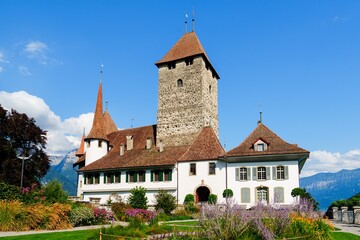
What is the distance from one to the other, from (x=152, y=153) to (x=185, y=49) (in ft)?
42.2

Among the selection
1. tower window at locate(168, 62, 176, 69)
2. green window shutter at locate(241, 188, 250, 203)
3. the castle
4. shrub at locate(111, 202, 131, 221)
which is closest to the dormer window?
the castle

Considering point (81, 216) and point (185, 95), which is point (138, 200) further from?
point (185, 95)

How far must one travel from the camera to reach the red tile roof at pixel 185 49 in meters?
42.0

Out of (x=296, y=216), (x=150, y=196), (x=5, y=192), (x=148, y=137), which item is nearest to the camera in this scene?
(x=296, y=216)

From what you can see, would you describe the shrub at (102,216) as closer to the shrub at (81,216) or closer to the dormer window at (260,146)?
the shrub at (81,216)

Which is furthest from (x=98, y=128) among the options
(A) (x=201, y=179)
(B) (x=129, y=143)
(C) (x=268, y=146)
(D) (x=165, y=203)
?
(C) (x=268, y=146)

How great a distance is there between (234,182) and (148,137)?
40.9 feet

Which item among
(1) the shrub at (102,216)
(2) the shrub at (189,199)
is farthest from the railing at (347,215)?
(1) the shrub at (102,216)

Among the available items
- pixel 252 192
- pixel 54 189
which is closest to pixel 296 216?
pixel 54 189

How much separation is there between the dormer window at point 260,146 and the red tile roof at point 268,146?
0.83ft

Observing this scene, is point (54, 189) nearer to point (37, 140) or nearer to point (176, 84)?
point (37, 140)

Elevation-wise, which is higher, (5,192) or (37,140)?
(37,140)

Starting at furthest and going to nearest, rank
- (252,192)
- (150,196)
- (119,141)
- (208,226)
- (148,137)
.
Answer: (119,141) → (148,137) → (150,196) → (252,192) → (208,226)

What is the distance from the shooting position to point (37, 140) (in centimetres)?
3875
